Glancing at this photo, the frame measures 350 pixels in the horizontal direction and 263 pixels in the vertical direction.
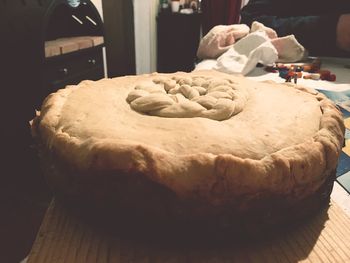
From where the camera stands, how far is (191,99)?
2.48 feet

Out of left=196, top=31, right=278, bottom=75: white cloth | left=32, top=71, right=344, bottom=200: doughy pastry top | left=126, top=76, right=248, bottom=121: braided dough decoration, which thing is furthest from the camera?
left=196, top=31, right=278, bottom=75: white cloth

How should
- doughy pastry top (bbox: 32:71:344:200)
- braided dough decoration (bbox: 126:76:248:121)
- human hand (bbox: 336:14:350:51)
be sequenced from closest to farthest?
1. doughy pastry top (bbox: 32:71:344:200)
2. braided dough decoration (bbox: 126:76:248:121)
3. human hand (bbox: 336:14:350:51)

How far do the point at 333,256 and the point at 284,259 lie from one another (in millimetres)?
92

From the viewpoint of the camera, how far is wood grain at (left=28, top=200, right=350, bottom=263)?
20.9 inches

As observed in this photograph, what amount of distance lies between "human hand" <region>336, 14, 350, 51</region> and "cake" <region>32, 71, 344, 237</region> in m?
1.48

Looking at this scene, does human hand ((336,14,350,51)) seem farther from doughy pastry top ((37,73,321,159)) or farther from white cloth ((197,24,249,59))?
doughy pastry top ((37,73,321,159))

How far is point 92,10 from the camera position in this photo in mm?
2047

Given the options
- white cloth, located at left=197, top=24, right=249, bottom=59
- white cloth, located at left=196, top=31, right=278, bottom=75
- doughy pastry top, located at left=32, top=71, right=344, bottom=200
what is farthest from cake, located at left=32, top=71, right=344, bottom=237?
white cloth, located at left=197, top=24, right=249, bottom=59

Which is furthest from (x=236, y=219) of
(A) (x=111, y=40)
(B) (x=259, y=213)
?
(A) (x=111, y=40)

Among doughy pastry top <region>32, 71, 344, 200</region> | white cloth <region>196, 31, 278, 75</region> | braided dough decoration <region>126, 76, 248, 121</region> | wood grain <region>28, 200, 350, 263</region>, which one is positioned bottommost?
wood grain <region>28, 200, 350, 263</region>

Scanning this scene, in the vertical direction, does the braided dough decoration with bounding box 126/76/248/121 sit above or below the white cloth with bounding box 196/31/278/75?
above

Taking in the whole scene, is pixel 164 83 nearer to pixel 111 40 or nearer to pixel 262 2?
pixel 262 2

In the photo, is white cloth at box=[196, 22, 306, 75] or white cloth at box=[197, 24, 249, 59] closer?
white cloth at box=[196, 22, 306, 75]

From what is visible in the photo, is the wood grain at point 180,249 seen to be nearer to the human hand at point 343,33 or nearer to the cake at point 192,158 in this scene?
the cake at point 192,158
